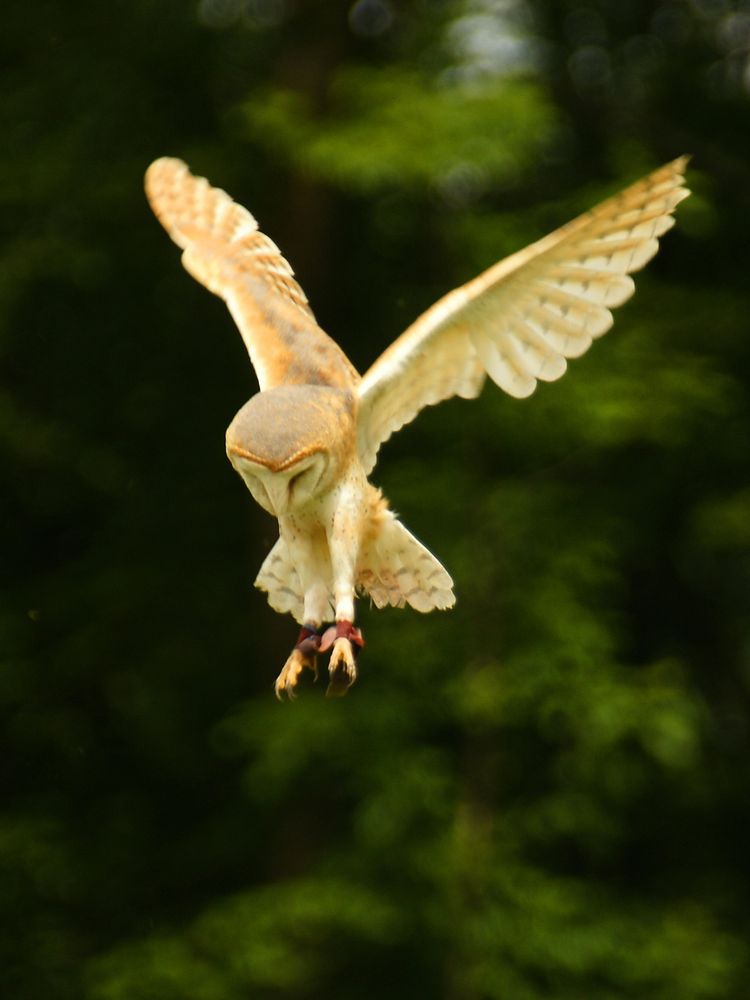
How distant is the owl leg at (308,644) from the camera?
375 cm

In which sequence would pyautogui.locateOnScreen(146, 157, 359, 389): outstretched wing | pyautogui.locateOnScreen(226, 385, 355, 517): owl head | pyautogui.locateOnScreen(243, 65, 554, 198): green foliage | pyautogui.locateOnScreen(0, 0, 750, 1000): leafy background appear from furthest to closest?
1. pyautogui.locateOnScreen(0, 0, 750, 1000): leafy background
2. pyautogui.locateOnScreen(243, 65, 554, 198): green foliage
3. pyautogui.locateOnScreen(146, 157, 359, 389): outstretched wing
4. pyautogui.locateOnScreen(226, 385, 355, 517): owl head

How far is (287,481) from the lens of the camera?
352 centimetres

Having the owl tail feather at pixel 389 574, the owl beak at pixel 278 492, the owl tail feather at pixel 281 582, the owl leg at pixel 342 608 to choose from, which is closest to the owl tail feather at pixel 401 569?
the owl tail feather at pixel 389 574

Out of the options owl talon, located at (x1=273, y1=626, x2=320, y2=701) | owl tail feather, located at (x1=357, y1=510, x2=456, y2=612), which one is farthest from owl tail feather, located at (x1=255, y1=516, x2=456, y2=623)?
owl talon, located at (x1=273, y1=626, x2=320, y2=701)

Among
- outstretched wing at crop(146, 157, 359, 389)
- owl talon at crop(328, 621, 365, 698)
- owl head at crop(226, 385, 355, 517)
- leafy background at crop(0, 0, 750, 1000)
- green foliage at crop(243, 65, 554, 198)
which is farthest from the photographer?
leafy background at crop(0, 0, 750, 1000)

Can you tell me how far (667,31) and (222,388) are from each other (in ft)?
9.63

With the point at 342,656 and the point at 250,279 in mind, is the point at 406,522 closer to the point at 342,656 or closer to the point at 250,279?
the point at 250,279

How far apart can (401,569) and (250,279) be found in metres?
0.84

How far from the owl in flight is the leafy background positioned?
3.52 m

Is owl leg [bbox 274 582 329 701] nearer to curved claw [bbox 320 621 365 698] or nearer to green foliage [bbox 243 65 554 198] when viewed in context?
curved claw [bbox 320 621 365 698]

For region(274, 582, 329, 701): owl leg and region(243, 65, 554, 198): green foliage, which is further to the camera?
region(243, 65, 554, 198): green foliage

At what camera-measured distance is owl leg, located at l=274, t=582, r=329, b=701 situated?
3.75m

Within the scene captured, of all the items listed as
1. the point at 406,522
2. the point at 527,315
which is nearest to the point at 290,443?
the point at 527,315

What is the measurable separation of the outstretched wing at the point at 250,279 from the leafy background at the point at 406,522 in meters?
2.75
